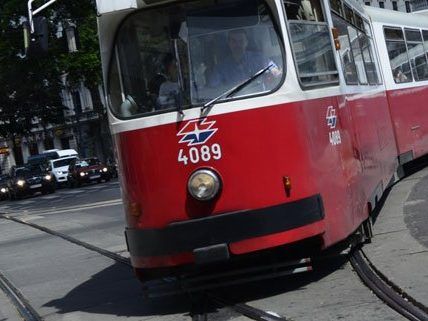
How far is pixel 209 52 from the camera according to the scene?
6.46 meters

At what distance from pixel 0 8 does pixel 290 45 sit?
132 feet

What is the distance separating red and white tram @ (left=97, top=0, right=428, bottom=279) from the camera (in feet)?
20.7

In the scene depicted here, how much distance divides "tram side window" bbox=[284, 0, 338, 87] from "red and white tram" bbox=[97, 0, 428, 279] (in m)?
0.02

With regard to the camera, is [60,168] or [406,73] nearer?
[406,73]

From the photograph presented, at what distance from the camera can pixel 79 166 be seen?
4344cm

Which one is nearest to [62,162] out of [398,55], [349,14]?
[398,55]

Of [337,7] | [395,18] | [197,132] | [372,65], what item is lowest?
[197,132]

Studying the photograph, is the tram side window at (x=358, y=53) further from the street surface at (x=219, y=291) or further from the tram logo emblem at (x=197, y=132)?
the tram logo emblem at (x=197, y=132)

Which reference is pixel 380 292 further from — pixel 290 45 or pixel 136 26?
pixel 136 26

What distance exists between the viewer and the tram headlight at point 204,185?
20.6 ft

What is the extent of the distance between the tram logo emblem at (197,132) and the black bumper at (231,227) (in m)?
0.64

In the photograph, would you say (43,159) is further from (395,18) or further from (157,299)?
(157,299)

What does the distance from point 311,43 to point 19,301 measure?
4.53 metres

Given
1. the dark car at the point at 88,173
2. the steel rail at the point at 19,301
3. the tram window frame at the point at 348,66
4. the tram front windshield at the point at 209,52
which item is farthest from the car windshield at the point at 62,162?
the tram front windshield at the point at 209,52
